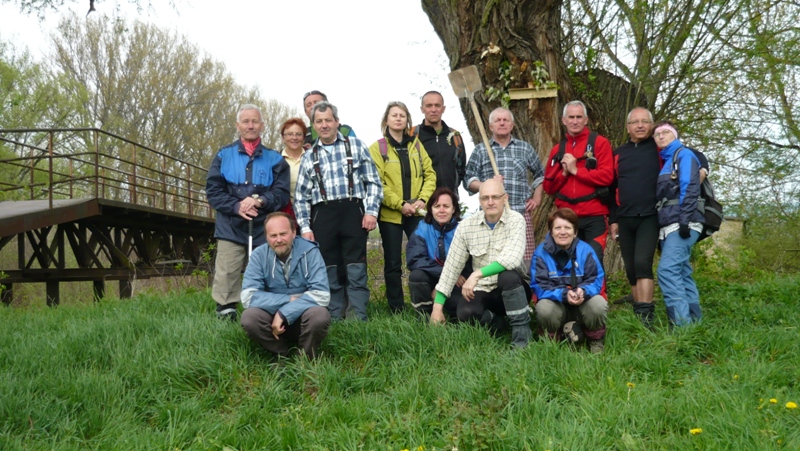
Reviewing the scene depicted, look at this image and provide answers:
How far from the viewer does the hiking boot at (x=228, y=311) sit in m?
5.45

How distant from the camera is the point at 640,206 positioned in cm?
515

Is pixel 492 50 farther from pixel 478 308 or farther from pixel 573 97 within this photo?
pixel 478 308

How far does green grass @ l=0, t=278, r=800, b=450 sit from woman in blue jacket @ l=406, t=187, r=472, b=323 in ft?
0.79

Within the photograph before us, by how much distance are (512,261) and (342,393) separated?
1.53 meters

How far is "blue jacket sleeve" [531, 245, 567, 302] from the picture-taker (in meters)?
4.67

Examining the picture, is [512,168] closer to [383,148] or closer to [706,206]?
[383,148]

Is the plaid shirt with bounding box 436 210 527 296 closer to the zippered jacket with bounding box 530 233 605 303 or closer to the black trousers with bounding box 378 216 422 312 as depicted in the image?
the zippered jacket with bounding box 530 233 605 303

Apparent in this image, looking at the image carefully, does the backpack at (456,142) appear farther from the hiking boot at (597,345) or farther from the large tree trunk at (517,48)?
the hiking boot at (597,345)

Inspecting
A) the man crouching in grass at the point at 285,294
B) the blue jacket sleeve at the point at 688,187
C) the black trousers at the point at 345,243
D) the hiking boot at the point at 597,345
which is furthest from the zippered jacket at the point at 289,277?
the blue jacket sleeve at the point at 688,187

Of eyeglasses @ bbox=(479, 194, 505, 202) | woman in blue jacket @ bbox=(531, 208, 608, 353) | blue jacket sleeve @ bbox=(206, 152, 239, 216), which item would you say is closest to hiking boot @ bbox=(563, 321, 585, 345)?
woman in blue jacket @ bbox=(531, 208, 608, 353)

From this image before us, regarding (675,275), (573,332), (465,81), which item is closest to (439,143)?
(465,81)

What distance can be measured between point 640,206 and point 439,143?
70.0 inches

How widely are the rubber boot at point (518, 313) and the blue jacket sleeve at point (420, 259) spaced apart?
74 cm

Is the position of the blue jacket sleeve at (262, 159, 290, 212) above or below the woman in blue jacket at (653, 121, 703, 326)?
above
